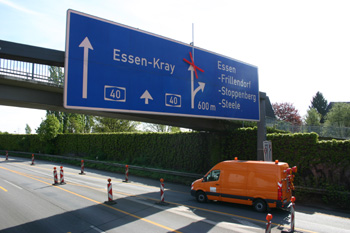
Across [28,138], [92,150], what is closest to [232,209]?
[92,150]

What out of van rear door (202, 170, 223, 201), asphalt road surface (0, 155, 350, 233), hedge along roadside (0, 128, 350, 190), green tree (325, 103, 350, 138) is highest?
green tree (325, 103, 350, 138)

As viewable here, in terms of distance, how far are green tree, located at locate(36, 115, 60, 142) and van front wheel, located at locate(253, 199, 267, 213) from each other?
116 ft

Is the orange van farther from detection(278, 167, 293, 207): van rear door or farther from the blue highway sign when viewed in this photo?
the blue highway sign

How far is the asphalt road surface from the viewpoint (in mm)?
8758

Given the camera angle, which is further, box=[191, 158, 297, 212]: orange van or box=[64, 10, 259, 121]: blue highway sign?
box=[191, 158, 297, 212]: orange van

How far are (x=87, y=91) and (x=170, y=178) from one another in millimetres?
13141

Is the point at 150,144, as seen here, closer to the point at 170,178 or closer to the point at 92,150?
the point at 170,178

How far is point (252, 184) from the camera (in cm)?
1120

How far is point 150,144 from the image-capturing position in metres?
25.7

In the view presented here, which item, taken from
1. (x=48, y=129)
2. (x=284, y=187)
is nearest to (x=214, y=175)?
(x=284, y=187)

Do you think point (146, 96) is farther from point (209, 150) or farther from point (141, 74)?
point (209, 150)

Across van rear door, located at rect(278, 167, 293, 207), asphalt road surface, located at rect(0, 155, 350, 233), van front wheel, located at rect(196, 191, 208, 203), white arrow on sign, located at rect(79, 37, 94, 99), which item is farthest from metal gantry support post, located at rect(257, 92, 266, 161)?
white arrow on sign, located at rect(79, 37, 94, 99)

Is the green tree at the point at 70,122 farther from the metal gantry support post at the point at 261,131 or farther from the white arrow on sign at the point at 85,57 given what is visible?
the white arrow on sign at the point at 85,57

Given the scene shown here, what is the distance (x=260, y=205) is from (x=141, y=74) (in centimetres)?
723
